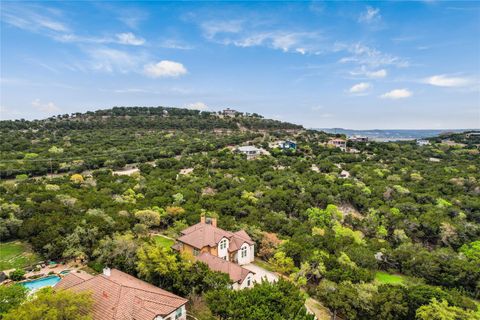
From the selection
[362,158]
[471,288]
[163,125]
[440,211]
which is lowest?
[471,288]

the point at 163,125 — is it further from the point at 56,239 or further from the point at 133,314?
the point at 133,314

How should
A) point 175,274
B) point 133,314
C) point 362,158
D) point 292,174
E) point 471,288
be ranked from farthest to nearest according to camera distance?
point 362,158
point 292,174
point 471,288
point 175,274
point 133,314

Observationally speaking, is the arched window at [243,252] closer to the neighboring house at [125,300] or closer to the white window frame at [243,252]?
the white window frame at [243,252]

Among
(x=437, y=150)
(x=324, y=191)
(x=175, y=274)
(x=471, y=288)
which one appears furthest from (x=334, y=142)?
(x=175, y=274)

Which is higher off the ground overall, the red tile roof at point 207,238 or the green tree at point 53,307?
the green tree at point 53,307

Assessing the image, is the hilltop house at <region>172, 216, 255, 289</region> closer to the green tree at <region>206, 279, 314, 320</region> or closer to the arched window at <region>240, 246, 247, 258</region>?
the arched window at <region>240, 246, 247, 258</region>

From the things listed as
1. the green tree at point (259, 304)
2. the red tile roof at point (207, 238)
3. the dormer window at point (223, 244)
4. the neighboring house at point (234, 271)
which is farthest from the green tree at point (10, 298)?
the dormer window at point (223, 244)

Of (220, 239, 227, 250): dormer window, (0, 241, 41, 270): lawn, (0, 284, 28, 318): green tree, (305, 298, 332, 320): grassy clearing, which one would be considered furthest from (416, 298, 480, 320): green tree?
(0, 241, 41, 270): lawn
